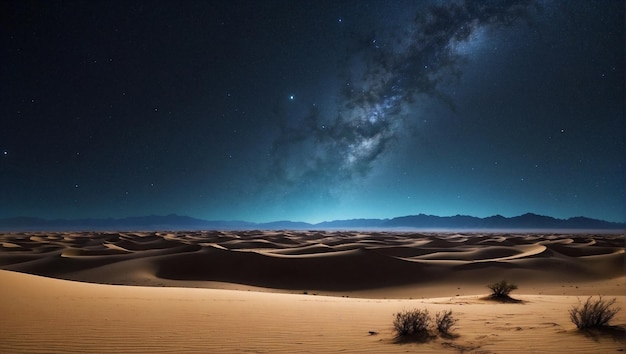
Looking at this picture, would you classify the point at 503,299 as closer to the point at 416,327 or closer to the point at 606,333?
the point at 606,333

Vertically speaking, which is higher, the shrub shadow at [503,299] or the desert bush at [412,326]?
the desert bush at [412,326]

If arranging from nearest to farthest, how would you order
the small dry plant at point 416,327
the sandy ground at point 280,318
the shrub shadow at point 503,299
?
the sandy ground at point 280,318, the small dry plant at point 416,327, the shrub shadow at point 503,299

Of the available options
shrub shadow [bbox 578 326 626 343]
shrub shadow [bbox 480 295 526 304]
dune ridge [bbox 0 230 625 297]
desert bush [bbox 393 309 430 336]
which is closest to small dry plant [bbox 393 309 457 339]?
desert bush [bbox 393 309 430 336]

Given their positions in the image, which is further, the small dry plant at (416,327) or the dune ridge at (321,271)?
the dune ridge at (321,271)

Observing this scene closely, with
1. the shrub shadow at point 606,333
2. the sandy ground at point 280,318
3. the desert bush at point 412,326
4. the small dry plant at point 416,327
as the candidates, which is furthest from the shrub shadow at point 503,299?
the desert bush at point 412,326

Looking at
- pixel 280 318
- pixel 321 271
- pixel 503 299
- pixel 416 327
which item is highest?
pixel 416 327

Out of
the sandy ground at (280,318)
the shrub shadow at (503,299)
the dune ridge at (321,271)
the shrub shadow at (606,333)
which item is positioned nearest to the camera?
the sandy ground at (280,318)

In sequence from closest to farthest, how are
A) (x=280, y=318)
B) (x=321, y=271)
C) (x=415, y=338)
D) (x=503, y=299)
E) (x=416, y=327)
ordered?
(x=415, y=338)
(x=416, y=327)
(x=280, y=318)
(x=503, y=299)
(x=321, y=271)

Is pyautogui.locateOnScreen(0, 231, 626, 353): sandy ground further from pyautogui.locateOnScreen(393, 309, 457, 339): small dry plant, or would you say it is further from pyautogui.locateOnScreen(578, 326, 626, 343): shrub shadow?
pyautogui.locateOnScreen(393, 309, 457, 339): small dry plant

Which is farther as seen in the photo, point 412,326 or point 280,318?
point 280,318

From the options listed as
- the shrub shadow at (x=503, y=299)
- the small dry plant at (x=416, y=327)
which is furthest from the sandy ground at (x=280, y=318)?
the shrub shadow at (x=503, y=299)

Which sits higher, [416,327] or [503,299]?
[416,327]

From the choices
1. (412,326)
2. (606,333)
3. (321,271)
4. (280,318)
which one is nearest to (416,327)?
(412,326)

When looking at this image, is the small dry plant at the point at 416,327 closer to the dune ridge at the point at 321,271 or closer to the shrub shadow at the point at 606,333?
the shrub shadow at the point at 606,333
